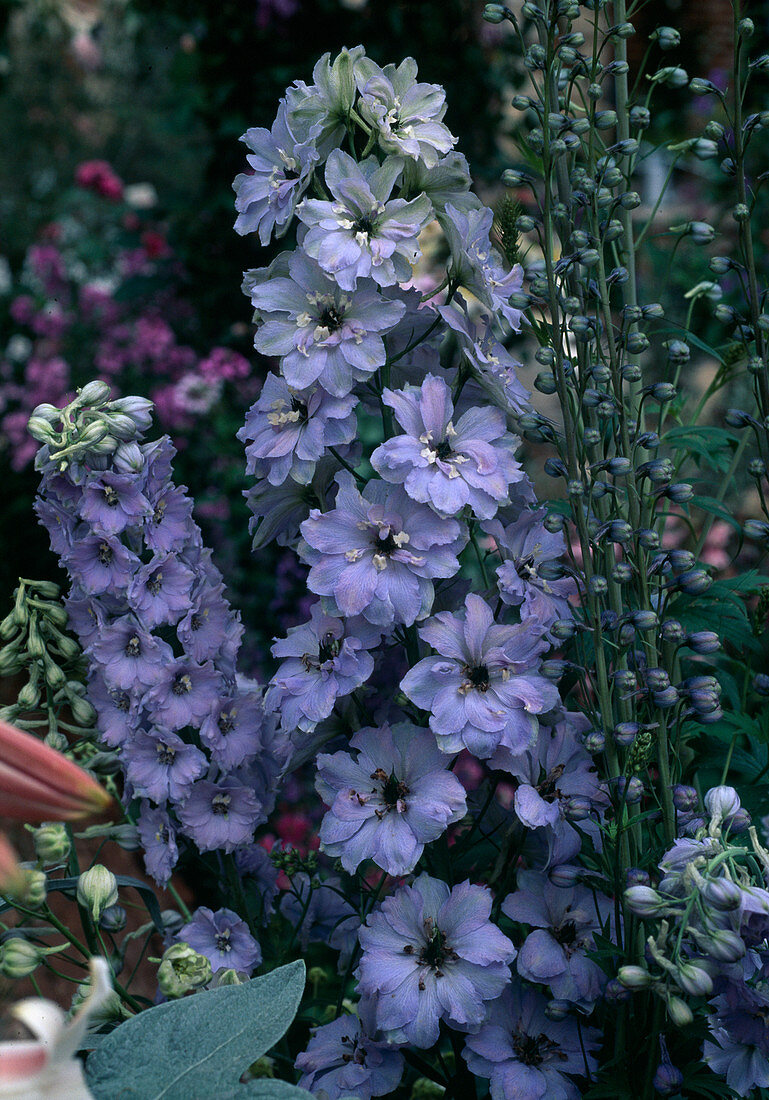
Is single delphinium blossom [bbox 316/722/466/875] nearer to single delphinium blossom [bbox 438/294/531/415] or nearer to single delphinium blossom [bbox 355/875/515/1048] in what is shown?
single delphinium blossom [bbox 355/875/515/1048]

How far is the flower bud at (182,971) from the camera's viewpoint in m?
0.78

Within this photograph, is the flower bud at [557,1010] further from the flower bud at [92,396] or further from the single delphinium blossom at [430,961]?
the flower bud at [92,396]

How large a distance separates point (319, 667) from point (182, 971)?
25 cm

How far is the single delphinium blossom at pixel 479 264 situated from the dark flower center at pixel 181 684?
406 millimetres

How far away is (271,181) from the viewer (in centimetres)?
89

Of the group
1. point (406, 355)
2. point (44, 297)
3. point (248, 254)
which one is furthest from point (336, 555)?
point (44, 297)

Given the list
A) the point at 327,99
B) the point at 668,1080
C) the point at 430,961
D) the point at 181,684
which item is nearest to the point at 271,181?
the point at 327,99

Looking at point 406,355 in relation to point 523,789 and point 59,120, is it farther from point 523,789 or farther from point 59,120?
point 59,120

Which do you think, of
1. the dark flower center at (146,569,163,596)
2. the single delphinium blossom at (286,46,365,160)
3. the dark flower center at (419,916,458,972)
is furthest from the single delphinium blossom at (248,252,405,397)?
the dark flower center at (419,916,458,972)

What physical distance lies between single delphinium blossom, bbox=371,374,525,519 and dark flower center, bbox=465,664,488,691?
0.39 feet

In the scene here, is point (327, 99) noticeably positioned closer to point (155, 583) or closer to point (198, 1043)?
point (155, 583)

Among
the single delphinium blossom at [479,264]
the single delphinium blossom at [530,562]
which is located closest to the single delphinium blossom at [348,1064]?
the single delphinium blossom at [530,562]

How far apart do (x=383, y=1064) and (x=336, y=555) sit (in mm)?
414

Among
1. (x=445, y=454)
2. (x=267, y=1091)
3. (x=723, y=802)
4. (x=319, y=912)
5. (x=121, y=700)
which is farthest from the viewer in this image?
(x=319, y=912)
